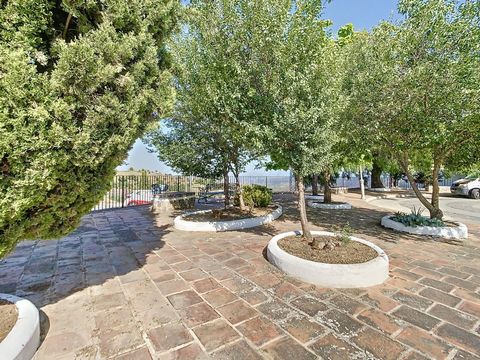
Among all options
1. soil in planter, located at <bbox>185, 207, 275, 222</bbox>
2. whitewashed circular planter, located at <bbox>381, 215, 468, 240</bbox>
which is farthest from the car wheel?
soil in planter, located at <bbox>185, 207, 275, 222</bbox>

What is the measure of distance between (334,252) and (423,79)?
4541 millimetres

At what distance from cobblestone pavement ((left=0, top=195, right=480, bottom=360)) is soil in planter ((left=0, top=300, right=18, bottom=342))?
35 cm

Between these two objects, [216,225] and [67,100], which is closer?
[67,100]

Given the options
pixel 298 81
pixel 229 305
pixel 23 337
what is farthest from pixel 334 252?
pixel 23 337

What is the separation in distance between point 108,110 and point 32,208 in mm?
1277

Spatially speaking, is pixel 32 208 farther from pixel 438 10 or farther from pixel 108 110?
pixel 438 10

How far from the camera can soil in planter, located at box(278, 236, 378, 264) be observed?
13.8 feet

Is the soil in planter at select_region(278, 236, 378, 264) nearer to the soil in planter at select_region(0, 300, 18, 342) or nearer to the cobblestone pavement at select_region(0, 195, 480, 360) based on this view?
the cobblestone pavement at select_region(0, 195, 480, 360)

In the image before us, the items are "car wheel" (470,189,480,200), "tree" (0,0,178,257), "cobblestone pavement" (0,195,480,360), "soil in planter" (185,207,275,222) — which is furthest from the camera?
"car wheel" (470,189,480,200)

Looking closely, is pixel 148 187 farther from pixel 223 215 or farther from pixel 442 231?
pixel 442 231

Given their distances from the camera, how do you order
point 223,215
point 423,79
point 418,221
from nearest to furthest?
point 423,79 → point 418,221 → point 223,215

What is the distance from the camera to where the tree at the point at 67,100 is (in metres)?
2.20

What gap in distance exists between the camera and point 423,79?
5746 mm

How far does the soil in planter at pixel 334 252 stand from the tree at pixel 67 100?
330cm
